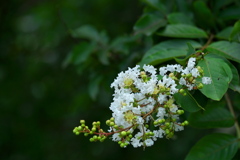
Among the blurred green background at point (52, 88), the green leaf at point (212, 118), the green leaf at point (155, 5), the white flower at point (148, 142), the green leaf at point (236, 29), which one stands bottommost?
the white flower at point (148, 142)

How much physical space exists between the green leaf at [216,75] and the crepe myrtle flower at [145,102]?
32mm

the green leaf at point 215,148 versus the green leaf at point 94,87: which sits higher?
the green leaf at point 94,87

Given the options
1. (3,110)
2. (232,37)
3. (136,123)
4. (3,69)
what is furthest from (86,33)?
(3,110)

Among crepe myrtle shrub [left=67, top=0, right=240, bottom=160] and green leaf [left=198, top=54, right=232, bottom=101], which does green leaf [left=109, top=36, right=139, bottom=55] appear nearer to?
crepe myrtle shrub [left=67, top=0, right=240, bottom=160]

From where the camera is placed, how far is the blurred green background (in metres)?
3.73

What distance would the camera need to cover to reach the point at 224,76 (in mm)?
1291

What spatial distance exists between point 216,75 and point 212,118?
0.57 m

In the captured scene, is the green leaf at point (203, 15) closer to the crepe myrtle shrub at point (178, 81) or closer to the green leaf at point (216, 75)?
the crepe myrtle shrub at point (178, 81)

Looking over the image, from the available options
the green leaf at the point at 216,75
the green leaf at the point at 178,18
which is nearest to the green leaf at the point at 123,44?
the green leaf at the point at 178,18

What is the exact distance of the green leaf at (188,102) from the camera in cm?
125

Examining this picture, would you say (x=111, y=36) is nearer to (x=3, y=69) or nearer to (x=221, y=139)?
(x=3, y=69)

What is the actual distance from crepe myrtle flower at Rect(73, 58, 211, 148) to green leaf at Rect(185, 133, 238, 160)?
436mm

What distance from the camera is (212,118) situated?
181cm

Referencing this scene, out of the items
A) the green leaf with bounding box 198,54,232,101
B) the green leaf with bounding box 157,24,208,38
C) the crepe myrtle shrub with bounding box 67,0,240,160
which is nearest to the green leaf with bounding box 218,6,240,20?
the crepe myrtle shrub with bounding box 67,0,240,160
